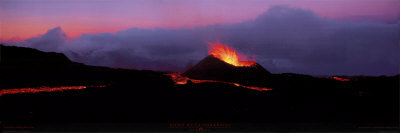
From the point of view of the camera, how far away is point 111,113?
3.01 meters

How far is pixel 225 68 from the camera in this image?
3.12 m

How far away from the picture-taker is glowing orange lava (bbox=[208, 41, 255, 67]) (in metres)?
3.03

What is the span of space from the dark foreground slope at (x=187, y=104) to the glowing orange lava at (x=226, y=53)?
268 mm

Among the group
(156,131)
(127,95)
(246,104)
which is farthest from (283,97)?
(127,95)

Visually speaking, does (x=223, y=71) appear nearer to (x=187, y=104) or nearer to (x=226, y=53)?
(x=226, y=53)

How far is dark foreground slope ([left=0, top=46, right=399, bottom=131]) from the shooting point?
9.78ft

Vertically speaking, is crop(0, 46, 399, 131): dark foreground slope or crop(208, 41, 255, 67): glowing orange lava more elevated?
crop(208, 41, 255, 67): glowing orange lava

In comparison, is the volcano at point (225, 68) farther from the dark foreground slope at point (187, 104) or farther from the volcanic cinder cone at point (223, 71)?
the dark foreground slope at point (187, 104)

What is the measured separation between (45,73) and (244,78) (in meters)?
2.17

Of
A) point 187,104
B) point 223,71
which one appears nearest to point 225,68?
point 223,71

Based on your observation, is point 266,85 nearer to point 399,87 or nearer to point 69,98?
point 399,87

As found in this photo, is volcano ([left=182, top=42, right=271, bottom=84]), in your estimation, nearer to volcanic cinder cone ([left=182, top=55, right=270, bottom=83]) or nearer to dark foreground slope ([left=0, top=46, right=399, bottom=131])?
volcanic cinder cone ([left=182, top=55, right=270, bottom=83])

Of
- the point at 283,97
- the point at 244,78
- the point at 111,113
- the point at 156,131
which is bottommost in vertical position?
the point at 156,131

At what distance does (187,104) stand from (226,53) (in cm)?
68
